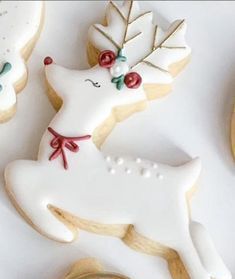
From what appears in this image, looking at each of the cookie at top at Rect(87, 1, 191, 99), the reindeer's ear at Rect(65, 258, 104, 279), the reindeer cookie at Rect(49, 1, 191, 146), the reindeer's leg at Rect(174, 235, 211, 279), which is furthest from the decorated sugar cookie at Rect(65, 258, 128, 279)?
the cookie at top at Rect(87, 1, 191, 99)

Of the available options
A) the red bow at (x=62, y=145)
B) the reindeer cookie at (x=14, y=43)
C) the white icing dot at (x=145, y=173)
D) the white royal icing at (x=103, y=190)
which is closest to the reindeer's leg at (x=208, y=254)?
the white royal icing at (x=103, y=190)

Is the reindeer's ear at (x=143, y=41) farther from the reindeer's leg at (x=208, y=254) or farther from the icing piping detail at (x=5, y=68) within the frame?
the reindeer's leg at (x=208, y=254)

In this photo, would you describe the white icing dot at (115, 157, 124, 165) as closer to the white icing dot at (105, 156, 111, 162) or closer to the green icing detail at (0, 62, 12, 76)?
the white icing dot at (105, 156, 111, 162)

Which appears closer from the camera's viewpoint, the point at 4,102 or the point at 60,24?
the point at 4,102

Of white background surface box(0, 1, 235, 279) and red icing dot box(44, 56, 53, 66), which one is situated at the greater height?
red icing dot box(44, 56, 53, 66)

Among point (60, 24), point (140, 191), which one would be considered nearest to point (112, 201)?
point (140, 191)

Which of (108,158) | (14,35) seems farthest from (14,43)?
(108,158)

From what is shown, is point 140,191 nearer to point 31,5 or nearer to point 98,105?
point 98,105
